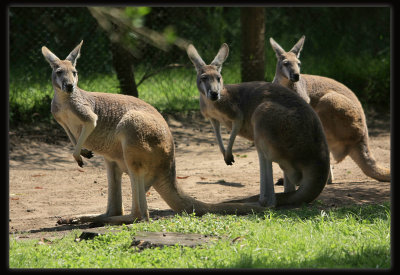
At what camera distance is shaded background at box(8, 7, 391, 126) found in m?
9.53

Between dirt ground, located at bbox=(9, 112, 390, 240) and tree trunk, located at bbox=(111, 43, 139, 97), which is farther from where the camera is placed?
tree trunk, located at bbox=(111, 43, 139, 97)

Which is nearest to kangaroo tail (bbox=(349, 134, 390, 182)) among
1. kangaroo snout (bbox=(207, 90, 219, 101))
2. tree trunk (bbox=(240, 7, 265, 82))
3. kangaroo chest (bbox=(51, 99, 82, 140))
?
kangaroo snout (bbox=(207, 90, 219, 101))

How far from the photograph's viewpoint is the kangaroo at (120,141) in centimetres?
523

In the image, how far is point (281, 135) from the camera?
5.53 metres

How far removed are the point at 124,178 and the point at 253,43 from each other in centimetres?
372

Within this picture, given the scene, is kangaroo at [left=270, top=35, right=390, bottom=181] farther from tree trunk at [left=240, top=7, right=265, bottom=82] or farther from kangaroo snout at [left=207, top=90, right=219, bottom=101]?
tree trunk at [left=240, top=7, right=265, bottom=82]

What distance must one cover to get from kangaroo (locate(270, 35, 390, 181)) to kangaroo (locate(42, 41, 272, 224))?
5.80ft

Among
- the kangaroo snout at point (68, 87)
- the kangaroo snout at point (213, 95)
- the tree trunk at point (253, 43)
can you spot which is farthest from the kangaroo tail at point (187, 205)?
the tree trunk at point (253, 43)

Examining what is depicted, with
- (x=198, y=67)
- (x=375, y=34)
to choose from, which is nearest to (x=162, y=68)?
(x=198, y=67)

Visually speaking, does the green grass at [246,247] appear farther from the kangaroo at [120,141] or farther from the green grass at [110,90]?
the green grass at [110,90]

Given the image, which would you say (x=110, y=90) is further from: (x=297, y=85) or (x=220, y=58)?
(x=220, y=58)

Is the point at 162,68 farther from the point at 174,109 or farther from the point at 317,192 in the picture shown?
the point at 317,192

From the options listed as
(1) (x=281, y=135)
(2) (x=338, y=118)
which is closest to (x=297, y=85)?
(2) (x=338, y=118)

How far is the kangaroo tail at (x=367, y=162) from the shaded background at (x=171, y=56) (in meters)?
3.33
